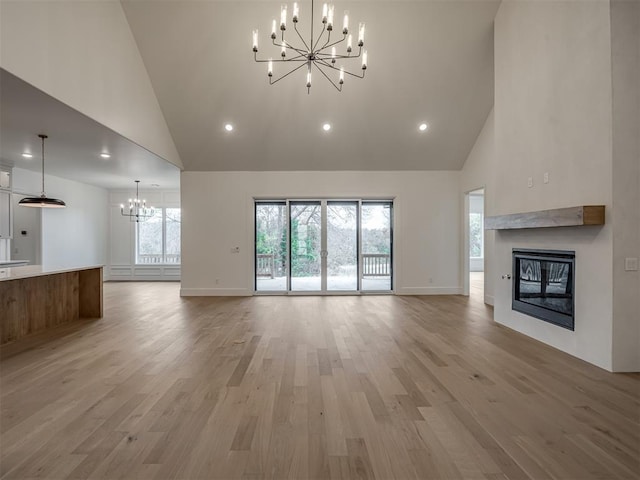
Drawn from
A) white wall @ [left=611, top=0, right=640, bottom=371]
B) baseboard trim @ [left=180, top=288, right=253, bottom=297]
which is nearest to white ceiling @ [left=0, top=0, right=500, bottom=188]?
white wall @ [left=611, top=0, right=640, bottom=371]

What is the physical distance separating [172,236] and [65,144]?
15.6 ft

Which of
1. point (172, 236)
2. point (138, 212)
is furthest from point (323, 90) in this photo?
point (138, 212)

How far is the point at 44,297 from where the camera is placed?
4.47m

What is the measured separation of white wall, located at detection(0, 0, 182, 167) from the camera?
2998 millimetres

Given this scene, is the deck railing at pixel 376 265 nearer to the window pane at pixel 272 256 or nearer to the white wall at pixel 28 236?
the window pane at pixel 272 256

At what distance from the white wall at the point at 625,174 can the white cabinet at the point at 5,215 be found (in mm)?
9242

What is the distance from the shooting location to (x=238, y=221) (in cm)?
699

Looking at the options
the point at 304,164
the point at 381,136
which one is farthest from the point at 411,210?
the point at 304,164

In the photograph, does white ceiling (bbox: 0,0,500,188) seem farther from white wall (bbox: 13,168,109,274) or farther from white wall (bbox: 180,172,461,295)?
white wall (bbox: 13,168,109,274)

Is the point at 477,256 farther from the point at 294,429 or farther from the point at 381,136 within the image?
the point at 294,429

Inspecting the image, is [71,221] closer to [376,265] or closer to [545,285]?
[376,265]

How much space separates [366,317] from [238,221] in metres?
3.58

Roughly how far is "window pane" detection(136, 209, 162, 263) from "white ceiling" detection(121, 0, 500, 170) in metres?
3.71

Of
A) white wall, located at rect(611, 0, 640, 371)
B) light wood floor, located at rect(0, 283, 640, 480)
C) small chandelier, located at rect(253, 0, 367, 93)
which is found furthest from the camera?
small chandelier, located at rect(253, 0, 367, 93)
